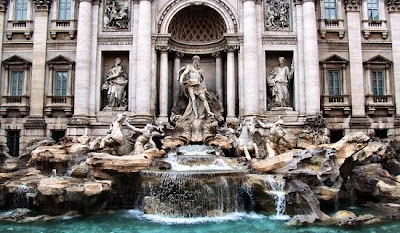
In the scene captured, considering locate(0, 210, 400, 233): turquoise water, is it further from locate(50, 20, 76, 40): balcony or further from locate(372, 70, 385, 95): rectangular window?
locate(50, 20, 76, 40): balcony

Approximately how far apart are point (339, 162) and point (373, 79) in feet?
35.8

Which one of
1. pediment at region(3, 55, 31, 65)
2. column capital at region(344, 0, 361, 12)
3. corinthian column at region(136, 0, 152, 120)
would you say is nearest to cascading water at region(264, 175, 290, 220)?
corinthian column at region(136, 0, 152, 120)

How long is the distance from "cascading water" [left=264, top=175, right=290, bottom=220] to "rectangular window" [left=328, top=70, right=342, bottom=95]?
1208cm

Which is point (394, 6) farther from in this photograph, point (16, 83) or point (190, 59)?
point (16, 83)

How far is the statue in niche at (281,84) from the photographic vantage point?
23.4m

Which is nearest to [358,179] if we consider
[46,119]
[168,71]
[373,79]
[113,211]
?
[373,79]

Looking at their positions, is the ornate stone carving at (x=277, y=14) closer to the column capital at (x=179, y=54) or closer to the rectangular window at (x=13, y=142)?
the column capital at (x=179, y=54)

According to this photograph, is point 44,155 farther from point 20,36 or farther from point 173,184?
point 20,36

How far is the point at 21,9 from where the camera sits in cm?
2538

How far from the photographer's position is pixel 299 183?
48.4 ft

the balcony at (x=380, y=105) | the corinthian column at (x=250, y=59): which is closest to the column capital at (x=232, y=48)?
the corinthian column at (x=250, y=59)

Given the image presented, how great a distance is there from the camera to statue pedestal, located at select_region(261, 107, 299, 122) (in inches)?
904

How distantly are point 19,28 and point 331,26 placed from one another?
21629mm

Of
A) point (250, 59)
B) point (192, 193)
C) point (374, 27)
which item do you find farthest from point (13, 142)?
point (374, 27)
